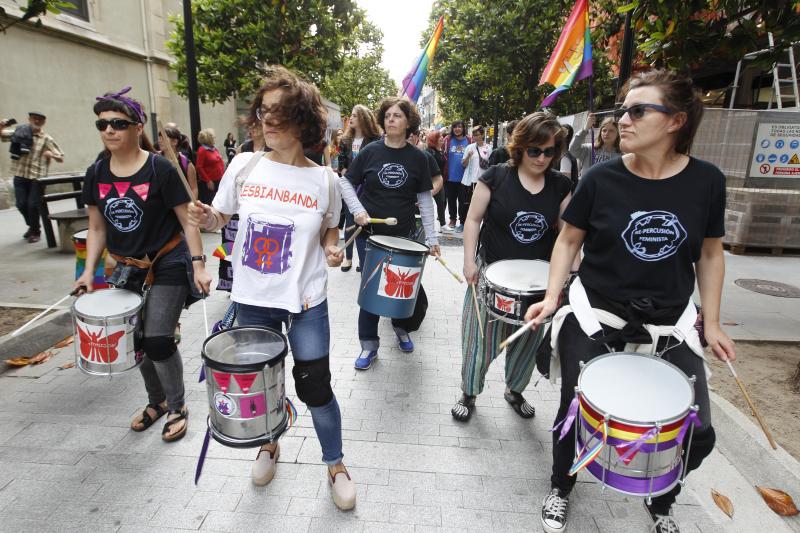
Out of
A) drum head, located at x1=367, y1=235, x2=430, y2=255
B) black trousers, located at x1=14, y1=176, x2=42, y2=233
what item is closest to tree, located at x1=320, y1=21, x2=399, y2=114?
black trousers, located at x1=14, y1=176, x2=42, y2=233

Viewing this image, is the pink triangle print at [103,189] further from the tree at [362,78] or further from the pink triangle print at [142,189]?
the tree at [362,78]

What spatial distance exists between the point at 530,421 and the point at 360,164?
7.86 ft

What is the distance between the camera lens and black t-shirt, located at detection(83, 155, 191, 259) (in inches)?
114

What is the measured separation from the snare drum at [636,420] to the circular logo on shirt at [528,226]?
1.15 m

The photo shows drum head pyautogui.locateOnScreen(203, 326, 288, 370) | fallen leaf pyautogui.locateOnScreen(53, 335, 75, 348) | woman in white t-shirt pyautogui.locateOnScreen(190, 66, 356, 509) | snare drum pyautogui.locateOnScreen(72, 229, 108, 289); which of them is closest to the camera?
drum head pyautogui.locateOnScreen(203, 326, 288, 370)

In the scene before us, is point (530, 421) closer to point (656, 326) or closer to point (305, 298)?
point (656, 326)

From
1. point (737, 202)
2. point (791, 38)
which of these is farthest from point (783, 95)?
point (791, 38)

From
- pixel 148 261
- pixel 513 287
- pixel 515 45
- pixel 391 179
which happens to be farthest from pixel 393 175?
pixel 515 45

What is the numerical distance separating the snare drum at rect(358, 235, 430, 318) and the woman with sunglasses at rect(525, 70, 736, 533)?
135 cm

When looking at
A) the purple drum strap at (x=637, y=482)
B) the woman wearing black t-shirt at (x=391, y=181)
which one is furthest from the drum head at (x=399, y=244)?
the purple drum strap at (x=637, y=482)

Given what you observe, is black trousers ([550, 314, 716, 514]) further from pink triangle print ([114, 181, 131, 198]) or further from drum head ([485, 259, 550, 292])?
pink triangle print ([114, 181, 131, 198])

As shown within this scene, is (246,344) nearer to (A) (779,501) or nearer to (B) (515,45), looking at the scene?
(A) (779,501)

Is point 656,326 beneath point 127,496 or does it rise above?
above

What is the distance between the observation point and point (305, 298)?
7.97ft
